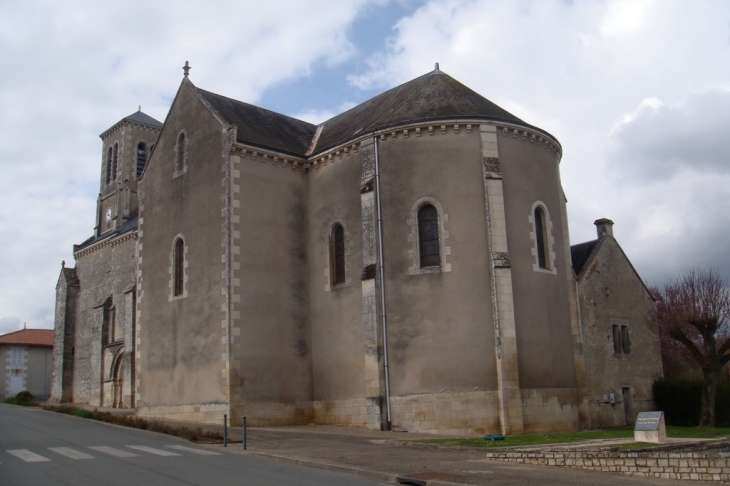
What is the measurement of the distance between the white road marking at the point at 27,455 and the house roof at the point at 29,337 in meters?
38.5

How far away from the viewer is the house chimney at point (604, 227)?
94.8 ft

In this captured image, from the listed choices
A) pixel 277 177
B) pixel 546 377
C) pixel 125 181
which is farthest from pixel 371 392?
pixel 125 181

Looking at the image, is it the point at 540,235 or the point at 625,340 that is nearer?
the point at 540,235

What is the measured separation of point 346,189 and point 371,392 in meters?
7.09

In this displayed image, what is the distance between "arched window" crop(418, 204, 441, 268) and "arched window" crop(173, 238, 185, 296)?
30.4 feet

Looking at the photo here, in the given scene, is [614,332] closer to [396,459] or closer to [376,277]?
[376,277]

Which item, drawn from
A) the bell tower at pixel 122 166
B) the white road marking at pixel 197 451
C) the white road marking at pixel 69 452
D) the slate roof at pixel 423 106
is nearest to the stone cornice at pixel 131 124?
the bell tower at pixel 122 166

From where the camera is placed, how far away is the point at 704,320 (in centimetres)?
2598

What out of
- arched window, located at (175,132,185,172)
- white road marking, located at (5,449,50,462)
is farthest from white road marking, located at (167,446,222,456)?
arched window, located at (175,132,185,172)

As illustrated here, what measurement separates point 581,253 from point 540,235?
22.4 feet

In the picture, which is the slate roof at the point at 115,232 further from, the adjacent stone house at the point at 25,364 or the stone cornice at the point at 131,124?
the adjacent stone house at the point at 25,364

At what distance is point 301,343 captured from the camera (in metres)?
23.3

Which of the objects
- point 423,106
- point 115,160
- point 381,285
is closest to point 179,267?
point 381,285

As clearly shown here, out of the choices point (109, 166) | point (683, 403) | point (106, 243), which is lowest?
point (683, 403)
